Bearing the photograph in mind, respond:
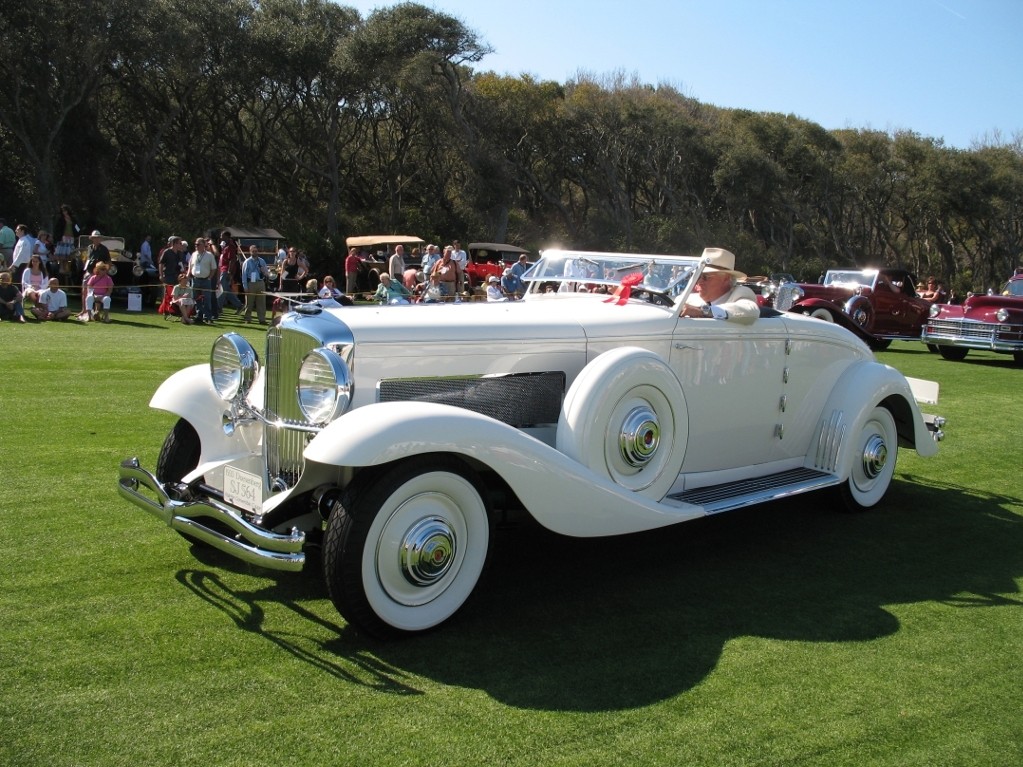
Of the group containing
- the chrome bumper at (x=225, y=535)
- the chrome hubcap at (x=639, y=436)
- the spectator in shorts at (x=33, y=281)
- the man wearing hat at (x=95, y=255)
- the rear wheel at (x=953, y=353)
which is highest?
the man wearing hat at (x=95, y=255)

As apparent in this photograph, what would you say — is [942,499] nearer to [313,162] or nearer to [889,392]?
[889,392]

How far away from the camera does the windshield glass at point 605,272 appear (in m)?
5.37

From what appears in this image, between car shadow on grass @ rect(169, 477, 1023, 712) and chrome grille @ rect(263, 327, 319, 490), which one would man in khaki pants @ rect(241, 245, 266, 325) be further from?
chrome grille @ rect(263, 327, 319, 490)

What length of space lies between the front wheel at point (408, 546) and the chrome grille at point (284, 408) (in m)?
0.70

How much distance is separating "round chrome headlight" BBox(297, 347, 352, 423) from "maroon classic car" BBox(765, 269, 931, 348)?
16749mm

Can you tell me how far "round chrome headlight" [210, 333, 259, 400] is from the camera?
4480 mm

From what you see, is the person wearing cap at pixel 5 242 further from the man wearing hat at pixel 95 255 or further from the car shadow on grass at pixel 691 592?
the car shadow on grass at pixel 691 592

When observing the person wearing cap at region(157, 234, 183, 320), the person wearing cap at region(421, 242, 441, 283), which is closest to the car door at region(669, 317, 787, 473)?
the person wearing cap at region(421, 242, 441, 283)

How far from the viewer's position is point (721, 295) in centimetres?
582

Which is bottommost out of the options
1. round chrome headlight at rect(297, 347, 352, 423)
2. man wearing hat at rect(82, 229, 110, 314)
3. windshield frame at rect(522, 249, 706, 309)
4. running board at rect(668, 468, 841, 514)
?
running board at rect(668, 468, 841, 514)

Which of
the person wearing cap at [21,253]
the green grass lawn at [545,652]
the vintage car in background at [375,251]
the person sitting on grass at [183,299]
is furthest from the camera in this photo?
the vintage car in background at [375,251]

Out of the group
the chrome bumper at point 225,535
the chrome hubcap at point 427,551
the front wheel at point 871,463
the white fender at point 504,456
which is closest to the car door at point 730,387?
the front wheel at point 871,463

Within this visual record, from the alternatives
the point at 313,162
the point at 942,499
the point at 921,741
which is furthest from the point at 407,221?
the point at 921,741

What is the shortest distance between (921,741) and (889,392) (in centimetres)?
342
